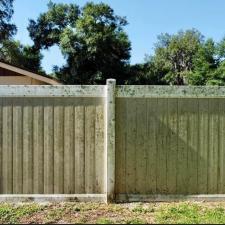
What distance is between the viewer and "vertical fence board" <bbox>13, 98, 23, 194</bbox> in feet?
22.6

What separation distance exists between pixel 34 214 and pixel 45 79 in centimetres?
985

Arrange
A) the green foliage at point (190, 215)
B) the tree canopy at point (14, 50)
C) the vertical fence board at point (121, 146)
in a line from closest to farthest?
the green foliage at point (190, 215) < the vertical fence board at point (121, 146) < the tree canopy at point (14, 50)

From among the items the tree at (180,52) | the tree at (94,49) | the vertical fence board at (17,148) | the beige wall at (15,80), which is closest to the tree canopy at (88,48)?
the tree at (94,49)

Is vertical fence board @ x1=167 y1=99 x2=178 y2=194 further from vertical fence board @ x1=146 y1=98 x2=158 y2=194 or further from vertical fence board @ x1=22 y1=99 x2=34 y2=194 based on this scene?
vertical fence board @ x1=22 y1=99 x2=34 y2=194

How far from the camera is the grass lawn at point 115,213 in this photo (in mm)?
5965

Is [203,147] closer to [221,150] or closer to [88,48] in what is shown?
[221,150]

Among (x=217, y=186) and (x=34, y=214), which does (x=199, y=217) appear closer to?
(x=217, y=186)

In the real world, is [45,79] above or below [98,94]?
above

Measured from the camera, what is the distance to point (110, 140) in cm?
683

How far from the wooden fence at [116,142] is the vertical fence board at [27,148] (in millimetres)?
15

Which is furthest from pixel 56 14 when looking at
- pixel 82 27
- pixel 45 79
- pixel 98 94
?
pixel 98 94

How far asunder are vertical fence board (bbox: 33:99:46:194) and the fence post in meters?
0.96

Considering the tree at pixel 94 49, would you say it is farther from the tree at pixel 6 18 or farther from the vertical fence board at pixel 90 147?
the vertical fence board at pixel 90 147

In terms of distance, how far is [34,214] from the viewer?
→ 635cm
